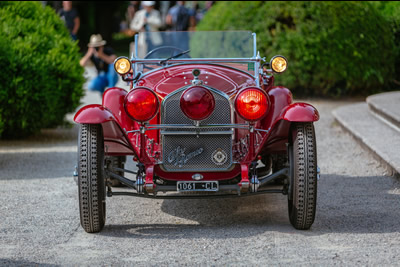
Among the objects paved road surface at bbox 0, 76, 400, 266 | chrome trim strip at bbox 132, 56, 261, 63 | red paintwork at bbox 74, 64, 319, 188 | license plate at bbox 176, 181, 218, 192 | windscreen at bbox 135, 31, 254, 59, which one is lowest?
paved road surface at bbox 0, 76, 400, 266

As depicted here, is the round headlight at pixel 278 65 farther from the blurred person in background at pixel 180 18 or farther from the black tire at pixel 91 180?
the blurred person in background at pixel 180 18

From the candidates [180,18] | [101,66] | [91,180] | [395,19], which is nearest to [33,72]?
[101,66]

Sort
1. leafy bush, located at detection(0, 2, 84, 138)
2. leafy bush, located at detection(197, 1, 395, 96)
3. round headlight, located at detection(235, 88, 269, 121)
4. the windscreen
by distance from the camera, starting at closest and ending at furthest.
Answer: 1. round headlight, located at detection(235, 88, 269, 121)
2. the windscreen
3. leafy bush, located at detection(0, 2, 84, 138)
4. leafy bush, located at detection(197, 1, 395, 96)

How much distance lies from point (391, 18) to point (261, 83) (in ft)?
28.6

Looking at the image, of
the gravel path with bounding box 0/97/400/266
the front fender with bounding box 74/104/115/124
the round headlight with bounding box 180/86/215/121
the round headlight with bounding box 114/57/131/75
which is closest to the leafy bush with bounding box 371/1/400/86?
the gravel path with bounding box 0/97/400/266

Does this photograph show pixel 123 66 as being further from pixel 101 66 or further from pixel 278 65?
pixel 101 66

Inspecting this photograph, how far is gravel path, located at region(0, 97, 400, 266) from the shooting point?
468 centimetres

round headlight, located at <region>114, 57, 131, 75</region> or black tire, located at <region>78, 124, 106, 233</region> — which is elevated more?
round headlight, located at <region>114, 57, 131, 75</region>

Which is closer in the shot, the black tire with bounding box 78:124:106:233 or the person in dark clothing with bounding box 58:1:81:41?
the black tire with bounding box 78:124:106:233

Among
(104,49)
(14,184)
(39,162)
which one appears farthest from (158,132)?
(104,49)

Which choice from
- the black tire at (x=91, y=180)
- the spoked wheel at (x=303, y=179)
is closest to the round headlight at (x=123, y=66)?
the black tire at (x=91, y=180)

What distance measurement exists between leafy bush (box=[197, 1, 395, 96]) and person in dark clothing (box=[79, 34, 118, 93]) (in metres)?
3.04

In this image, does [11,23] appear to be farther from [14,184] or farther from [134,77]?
[134,77]

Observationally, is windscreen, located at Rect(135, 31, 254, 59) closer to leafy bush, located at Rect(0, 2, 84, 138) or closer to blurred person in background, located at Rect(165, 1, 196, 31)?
leafy bush, located at Rect(0, 2, 84, 138)
